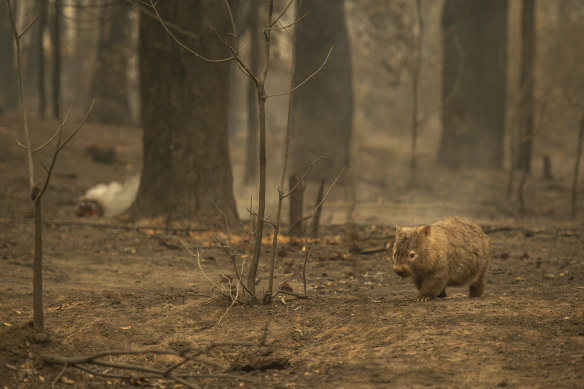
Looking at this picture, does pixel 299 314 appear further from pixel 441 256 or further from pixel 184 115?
pixel 184 115

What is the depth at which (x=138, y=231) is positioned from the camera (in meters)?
9.90

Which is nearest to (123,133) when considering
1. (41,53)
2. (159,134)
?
(41,53)

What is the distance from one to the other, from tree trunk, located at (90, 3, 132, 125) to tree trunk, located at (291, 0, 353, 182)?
7640mm

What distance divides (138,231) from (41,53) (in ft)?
40.5

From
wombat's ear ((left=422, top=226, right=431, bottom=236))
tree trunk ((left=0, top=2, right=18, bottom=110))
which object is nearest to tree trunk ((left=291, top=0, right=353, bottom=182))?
wombat's ear ((left=422, top=226, right=431, bottom=236))

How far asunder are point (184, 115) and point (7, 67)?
22.8 meters

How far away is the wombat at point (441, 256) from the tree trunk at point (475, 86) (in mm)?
14527

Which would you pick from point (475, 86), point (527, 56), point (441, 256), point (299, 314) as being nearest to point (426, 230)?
point (441, 256)

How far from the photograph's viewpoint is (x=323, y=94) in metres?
17.7

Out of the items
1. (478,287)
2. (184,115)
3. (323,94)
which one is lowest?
(478,287)

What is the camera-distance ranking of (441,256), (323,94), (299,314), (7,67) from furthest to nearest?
(7,67)
(323,94)
(441,256)
(299,314)

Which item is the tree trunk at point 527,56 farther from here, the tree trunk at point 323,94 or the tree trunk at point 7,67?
the tree trunk at point 7,67

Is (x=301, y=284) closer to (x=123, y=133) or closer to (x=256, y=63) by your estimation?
(x=256, y=63)

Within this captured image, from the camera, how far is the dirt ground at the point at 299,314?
4336 mm
